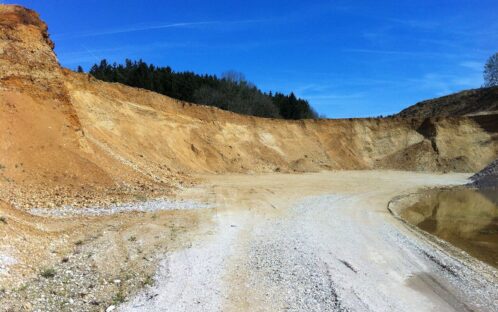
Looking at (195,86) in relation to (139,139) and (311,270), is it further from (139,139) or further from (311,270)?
(311,270)

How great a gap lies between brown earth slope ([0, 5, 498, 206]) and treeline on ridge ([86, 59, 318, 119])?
20.8 m

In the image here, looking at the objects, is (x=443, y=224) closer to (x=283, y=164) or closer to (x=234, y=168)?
Result: (x=234, y=168)

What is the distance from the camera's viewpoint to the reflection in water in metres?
15.2

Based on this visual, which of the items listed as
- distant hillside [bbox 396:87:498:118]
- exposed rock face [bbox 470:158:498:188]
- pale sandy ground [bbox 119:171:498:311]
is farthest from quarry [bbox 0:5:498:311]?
distant hillside [bbox 396:87:498:118]

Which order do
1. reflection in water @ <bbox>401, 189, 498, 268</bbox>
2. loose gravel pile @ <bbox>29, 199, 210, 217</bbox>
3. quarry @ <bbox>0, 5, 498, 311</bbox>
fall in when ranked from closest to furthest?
1. quarry @ <bbox>0, 5, 498, 311</bbox>
2. loose gravel pile @ <bbox>29, 199, 210, 217</bbox>
3. reflection in water @ <bbox>401, 189, 498, 268</bbox>

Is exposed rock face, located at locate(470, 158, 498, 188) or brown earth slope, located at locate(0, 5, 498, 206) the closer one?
brown earth slope, located at locate(0, 5, 498, 206)

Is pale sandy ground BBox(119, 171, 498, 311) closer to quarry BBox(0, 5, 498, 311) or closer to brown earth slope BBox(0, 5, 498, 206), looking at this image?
quarry BBox(0, 5, 498, 311)

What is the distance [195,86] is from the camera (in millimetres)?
69750

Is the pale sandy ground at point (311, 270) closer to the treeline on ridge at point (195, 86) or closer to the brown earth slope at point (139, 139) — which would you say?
the brown earth slope at point (139, 139)

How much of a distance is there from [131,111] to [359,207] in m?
19.7

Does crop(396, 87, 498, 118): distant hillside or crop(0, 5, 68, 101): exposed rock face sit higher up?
crop(396, 87, 498, 118): distant hillside

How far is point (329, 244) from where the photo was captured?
13078mm

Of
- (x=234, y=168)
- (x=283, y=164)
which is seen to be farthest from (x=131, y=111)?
(x=283, y=164)

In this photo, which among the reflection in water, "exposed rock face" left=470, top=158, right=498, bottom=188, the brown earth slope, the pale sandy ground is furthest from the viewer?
"exposed rock face" left=470, top=158, right=498, bottom=188
